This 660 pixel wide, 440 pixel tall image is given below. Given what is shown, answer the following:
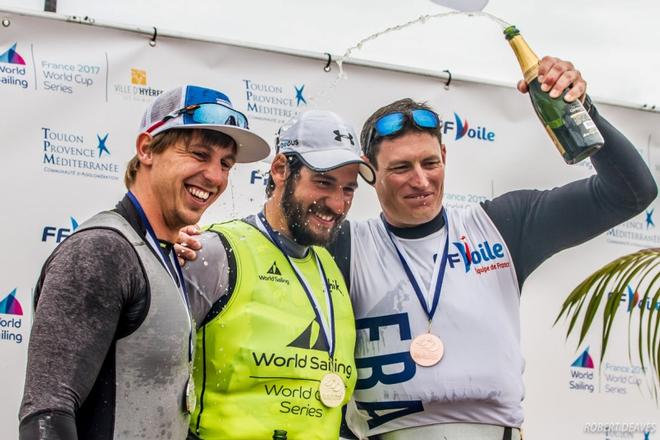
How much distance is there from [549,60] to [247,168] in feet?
4.50

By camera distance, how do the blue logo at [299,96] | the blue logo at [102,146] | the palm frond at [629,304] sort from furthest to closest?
the palm frond at [629,304] < the blue logo at [299,96] < the blue logo at [102,146]

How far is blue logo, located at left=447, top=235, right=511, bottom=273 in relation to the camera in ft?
9.71

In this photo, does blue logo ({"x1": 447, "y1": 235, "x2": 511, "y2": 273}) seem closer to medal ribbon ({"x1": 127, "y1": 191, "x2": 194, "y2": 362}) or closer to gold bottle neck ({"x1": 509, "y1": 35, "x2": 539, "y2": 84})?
gold bottle neck ({"x1": 509, "y1": 35, "x2": 539, "y2": 84})

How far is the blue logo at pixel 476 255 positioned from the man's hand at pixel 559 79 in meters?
0.60

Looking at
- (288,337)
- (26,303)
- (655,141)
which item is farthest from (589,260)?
(26,303)

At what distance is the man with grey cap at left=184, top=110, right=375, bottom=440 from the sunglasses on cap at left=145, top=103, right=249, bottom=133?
1.33 ft

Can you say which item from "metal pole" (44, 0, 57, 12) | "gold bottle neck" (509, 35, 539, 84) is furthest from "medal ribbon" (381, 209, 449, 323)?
"metal pole" (44, 0, 57, 12)

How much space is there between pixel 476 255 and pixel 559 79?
67 cm

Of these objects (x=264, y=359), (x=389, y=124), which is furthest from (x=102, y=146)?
(x=264, y=359)

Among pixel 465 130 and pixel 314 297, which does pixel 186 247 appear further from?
pixel 465 130

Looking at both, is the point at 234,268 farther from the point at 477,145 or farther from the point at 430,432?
the point at 477,145

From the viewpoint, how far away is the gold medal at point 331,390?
2.50 m

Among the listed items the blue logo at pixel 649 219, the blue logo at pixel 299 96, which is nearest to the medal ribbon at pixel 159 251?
the blue logo at pixel 299 96

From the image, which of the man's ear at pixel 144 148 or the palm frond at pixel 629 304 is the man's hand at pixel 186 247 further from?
the palm frond at pixel 629 304
